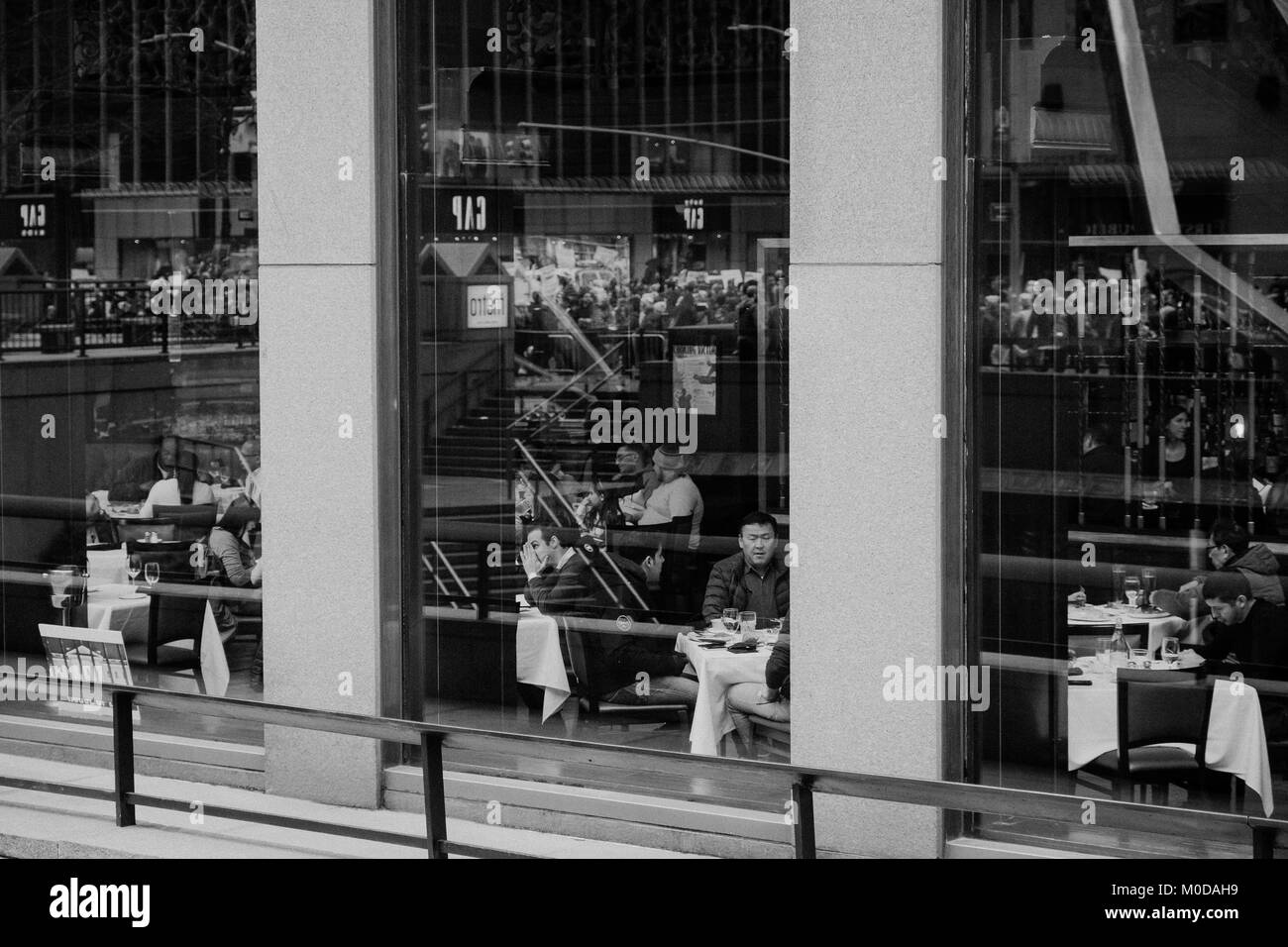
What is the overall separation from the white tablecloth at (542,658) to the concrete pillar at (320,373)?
36.1 inches

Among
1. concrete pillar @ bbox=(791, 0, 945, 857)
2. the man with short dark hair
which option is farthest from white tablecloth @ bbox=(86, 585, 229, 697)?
the man with short dark hair

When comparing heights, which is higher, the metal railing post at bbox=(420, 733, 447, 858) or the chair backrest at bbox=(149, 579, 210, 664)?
the chair backrest at bbox=(149, 579, 210, 664)

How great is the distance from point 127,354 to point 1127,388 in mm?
5941

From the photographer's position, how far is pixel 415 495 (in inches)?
333

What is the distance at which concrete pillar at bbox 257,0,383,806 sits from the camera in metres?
8.23

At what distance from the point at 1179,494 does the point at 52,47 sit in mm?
7102

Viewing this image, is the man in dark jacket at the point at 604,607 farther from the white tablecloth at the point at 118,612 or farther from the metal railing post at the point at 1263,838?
the metal railing post at the point at 1263,838

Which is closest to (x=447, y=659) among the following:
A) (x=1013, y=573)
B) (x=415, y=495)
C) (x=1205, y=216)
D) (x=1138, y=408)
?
(x=415, y=495)

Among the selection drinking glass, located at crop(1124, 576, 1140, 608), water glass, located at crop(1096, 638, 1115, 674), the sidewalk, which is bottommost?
the sidewalk

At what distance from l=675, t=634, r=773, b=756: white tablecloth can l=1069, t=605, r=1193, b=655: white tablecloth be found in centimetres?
146

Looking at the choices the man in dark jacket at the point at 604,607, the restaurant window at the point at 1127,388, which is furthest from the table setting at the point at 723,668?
the restaurant window at the point at 1127,388

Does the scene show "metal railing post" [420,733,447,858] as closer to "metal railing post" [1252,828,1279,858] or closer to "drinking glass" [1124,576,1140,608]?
"metal railing post" [1252,828,1279,858]

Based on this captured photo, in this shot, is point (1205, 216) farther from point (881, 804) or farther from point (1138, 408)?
point (881, 804)
